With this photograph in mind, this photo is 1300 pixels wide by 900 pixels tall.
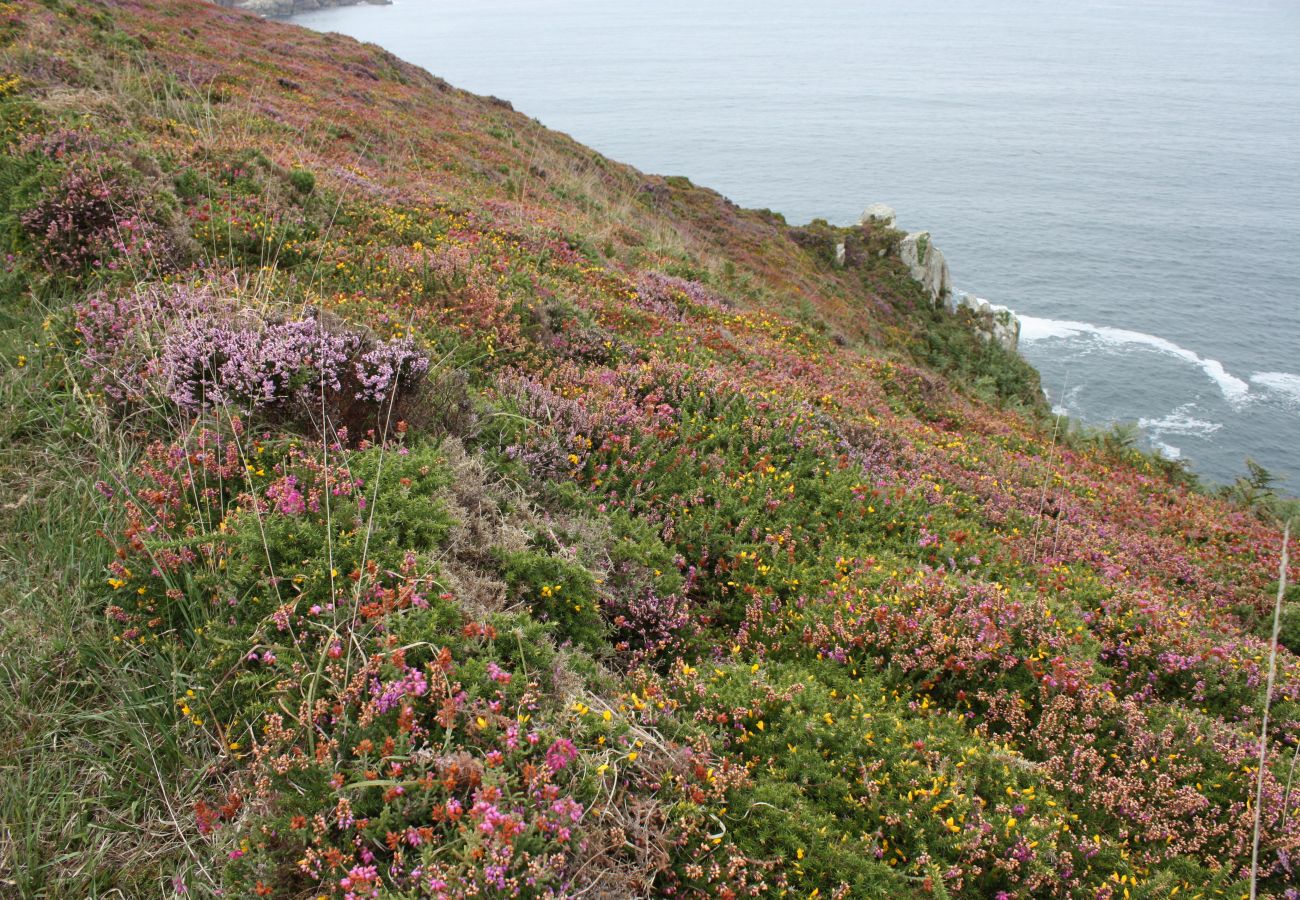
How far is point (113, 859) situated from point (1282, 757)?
7165mm

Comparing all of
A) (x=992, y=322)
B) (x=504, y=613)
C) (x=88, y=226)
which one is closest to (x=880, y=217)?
(x=992, y=322)

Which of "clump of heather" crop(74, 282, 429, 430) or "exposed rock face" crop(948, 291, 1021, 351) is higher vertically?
"exposed rock face" crop(948, 291, 1021, 351)

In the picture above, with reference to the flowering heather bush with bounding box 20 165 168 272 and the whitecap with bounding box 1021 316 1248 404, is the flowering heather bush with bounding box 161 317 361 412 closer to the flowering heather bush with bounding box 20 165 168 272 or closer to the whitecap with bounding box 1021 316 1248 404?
the flowering heather bush with bounding box 20 165 168 272

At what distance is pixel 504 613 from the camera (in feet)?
13.1

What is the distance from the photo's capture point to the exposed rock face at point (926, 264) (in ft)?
119

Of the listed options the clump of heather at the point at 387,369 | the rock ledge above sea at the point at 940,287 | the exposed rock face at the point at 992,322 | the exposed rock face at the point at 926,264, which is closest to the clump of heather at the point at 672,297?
the clump of heather at the point at 387,369

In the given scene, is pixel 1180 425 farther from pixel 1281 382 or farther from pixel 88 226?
pixel 88 226

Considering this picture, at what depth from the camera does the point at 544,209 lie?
62.0 feet

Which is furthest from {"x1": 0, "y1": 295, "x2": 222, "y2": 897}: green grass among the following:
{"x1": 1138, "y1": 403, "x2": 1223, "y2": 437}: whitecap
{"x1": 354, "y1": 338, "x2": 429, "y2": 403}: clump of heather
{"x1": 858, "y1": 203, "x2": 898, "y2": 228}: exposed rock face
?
{"x1": 858, "y1": 203, "x2": 898, "y2": 228}: exposed rock face

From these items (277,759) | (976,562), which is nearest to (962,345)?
(976,562)

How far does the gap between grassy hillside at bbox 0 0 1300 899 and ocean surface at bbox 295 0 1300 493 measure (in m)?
26.0

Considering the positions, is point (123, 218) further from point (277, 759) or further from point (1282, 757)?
point (1282, 757)

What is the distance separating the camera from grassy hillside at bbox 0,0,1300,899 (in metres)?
3.15

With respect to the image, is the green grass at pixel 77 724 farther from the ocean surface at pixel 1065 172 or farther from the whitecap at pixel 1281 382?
the whitecap at pixel 1281 382
